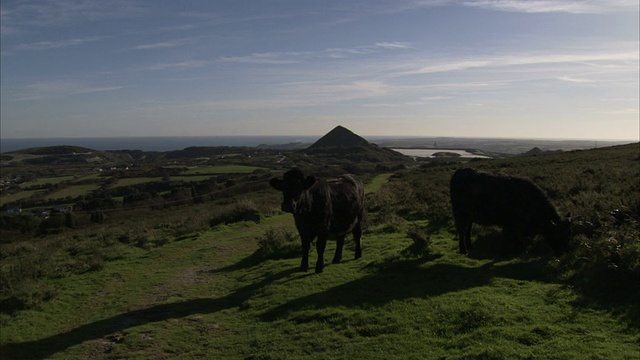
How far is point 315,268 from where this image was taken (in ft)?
35.1

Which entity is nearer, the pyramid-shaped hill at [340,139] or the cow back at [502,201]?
the cow back at [502,201]

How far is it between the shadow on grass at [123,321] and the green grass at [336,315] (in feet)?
0.10

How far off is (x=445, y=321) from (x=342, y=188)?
5.55m

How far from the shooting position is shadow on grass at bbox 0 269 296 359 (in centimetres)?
739

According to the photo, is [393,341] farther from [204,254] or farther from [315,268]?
[204,254]

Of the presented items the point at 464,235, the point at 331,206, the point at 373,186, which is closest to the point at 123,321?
the point at 331,206

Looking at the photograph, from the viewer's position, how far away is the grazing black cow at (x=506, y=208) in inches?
382

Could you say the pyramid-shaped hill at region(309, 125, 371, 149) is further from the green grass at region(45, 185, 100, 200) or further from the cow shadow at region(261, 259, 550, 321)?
the cow shadow at region(261, 259, 550, 321)

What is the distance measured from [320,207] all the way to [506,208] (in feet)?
15.7

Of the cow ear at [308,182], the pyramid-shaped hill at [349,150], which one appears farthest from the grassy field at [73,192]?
the cow ear at [308,182]

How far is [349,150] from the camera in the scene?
102 meters

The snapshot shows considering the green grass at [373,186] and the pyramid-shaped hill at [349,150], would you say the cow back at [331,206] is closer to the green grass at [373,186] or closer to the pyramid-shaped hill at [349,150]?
the green grass at [373,186]

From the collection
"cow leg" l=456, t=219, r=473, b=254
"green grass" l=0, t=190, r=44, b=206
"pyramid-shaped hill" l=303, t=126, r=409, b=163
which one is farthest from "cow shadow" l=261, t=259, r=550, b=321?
"pyramid-shaped hill" l=303, t=126, r=409, b=163

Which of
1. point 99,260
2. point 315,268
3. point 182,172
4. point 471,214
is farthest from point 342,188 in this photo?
point 182,172
